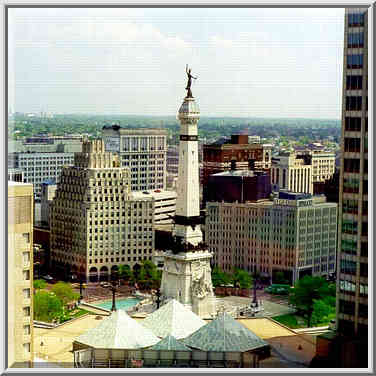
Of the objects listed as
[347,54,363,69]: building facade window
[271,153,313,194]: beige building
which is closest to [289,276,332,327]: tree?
[271,153,313,194]: beige building

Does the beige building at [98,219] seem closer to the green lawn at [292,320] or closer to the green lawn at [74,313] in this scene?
the green lawn at [74,313]

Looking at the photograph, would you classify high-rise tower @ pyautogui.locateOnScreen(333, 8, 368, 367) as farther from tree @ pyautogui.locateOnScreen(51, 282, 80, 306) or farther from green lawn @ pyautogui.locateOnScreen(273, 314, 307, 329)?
tree @ pyautogui.locateOnScreen(51, 282, 80, 306)

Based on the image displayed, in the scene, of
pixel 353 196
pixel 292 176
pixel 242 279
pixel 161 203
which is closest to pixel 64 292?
pixel 242 279

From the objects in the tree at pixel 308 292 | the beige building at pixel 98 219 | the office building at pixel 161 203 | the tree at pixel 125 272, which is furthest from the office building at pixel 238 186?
the tree at pixel 308 292

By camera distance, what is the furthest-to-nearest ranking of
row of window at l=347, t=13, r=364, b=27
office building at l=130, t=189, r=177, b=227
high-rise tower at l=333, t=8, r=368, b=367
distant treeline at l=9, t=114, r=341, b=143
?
1. office building at l=130, t=189, r=177, b=227
2. distant treeline at l=9, t=114, r=341, b=143
3. high-rise tower at l=333, t=8, r=368, b=367
4. row of window at l=347, t=13, r=364, b=27

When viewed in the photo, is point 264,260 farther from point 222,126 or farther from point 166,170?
point 222,126

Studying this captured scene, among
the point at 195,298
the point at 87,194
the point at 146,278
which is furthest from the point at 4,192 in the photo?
the point at 87,194
